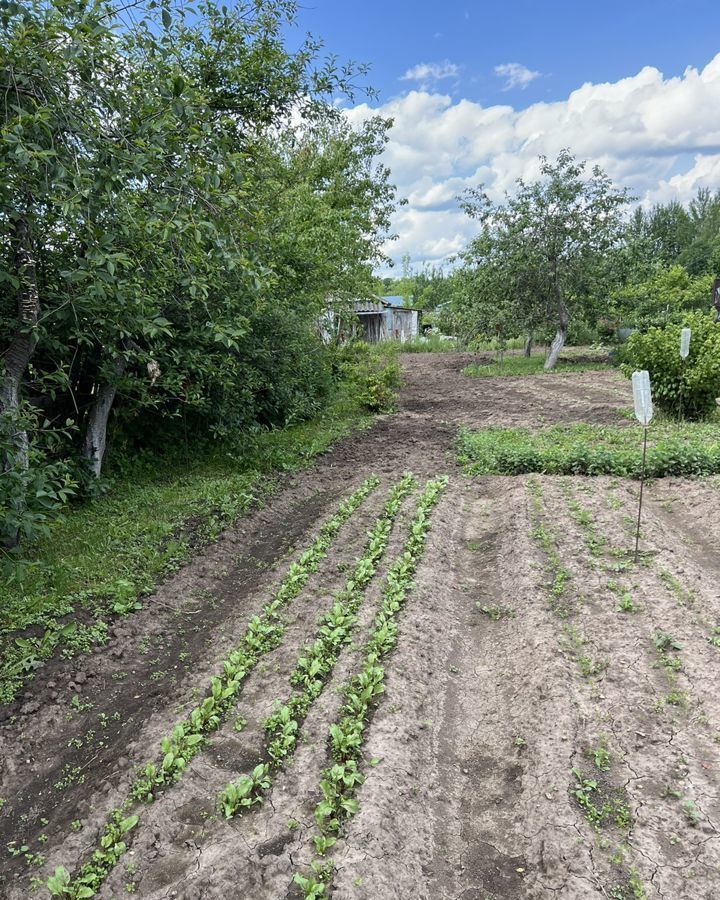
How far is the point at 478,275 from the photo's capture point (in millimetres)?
20672

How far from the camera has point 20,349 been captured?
5168 millimetres

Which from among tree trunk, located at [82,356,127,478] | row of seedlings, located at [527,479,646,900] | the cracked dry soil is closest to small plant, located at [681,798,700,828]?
the cracked dry soil

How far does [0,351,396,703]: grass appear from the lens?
13.9 ft

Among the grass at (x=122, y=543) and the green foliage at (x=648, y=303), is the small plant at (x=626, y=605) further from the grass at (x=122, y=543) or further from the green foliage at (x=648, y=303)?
the green foliage at (x=648, y=303)

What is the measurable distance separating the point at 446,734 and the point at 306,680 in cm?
98

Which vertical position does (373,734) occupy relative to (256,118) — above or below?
below

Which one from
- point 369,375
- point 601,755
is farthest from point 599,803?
point 369,375

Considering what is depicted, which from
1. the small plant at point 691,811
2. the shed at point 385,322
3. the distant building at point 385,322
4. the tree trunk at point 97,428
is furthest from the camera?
the shed at point 385,322

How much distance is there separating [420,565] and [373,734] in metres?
2.32

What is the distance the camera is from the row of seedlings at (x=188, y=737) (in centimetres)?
257

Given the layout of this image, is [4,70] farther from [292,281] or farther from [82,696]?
[292,281]

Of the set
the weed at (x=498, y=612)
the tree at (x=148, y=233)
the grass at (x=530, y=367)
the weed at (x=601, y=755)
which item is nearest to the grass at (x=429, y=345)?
the grass at (x=530, y=367)

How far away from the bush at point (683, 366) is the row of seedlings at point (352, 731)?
25.8 ft

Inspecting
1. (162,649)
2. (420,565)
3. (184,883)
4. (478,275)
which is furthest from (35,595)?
(478,275)
